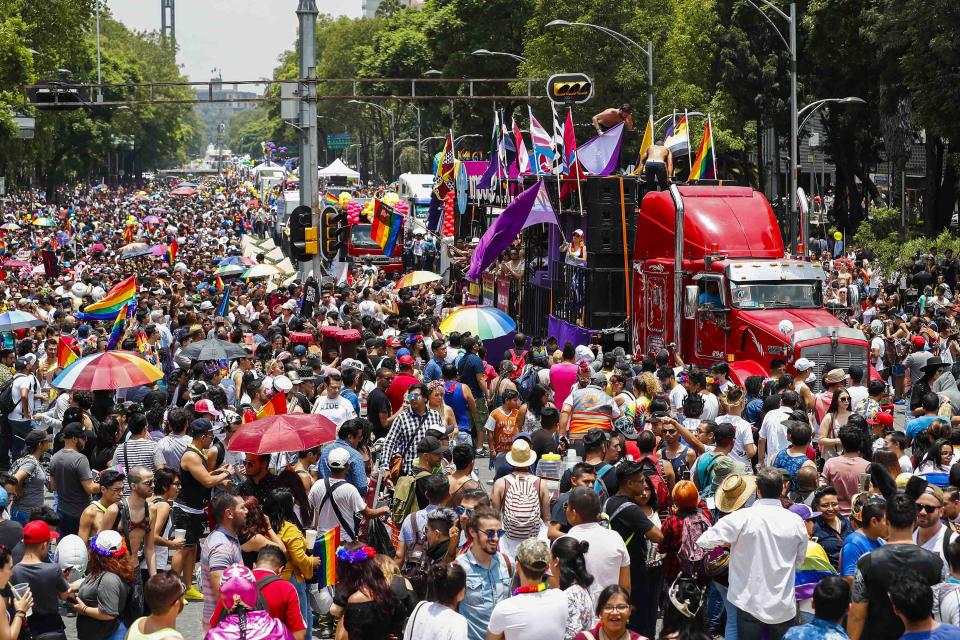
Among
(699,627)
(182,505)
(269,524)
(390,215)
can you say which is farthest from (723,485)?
(390,215)

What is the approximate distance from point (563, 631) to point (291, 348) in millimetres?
13363

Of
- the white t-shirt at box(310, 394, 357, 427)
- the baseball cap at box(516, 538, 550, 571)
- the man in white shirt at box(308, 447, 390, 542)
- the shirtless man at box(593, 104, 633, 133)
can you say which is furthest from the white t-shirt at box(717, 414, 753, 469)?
the shirtless man at box(593, 104, 633, 133)

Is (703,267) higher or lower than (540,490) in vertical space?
higher

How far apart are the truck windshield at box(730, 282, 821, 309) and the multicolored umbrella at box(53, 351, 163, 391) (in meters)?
8.36

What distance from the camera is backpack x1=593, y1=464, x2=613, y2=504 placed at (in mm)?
9636

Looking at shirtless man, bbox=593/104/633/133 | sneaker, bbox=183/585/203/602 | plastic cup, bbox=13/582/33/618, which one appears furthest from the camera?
shirtless man, bbox=593/104/633/133

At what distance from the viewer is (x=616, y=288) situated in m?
22.3

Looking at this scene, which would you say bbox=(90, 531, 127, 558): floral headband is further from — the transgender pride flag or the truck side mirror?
the transgender pride flag

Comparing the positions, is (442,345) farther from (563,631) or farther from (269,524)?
(563,631)

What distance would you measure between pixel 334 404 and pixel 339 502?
380 cm

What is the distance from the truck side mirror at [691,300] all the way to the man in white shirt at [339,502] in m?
9.65

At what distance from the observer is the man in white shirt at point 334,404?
13.6m

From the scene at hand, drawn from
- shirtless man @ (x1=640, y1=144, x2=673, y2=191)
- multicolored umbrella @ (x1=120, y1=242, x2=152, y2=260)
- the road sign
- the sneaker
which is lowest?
the sneaker

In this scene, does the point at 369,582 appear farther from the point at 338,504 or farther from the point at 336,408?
the point at 336,408
